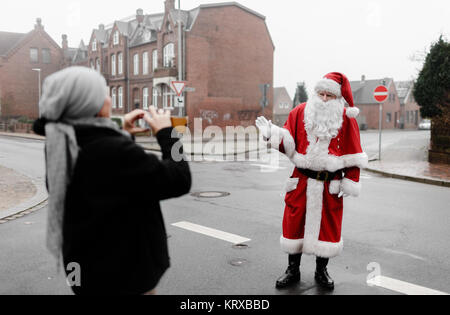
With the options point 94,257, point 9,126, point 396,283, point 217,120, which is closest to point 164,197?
point 94,257

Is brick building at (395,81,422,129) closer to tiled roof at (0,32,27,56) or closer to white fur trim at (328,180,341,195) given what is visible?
tiled roof at (0,32,27,56)

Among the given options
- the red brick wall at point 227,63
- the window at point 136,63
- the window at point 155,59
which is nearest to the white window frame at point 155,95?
the window at point 155,59

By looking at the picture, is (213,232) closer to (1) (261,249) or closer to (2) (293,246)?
(1) (261,249)

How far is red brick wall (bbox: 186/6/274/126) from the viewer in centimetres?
3531

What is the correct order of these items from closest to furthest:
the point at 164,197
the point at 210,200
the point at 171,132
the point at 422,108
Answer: the point at 164,197 → the point at 171,132 → the point at 210,200 → the point at 422,108

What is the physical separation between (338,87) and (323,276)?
177 cm

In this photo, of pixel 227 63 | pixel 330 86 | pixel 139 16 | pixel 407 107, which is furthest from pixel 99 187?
pixel 407 107

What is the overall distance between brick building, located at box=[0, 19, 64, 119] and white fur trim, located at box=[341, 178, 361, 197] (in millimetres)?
53483

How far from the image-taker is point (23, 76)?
174 ft

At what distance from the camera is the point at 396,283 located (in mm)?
4098

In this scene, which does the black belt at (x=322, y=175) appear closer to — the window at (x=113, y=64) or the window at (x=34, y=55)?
the window at (x=113, y=64)

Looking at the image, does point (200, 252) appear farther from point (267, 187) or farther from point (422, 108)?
point (422, 108)

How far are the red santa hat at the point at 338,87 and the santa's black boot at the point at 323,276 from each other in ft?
4.57

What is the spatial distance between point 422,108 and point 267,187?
43.3 feet
